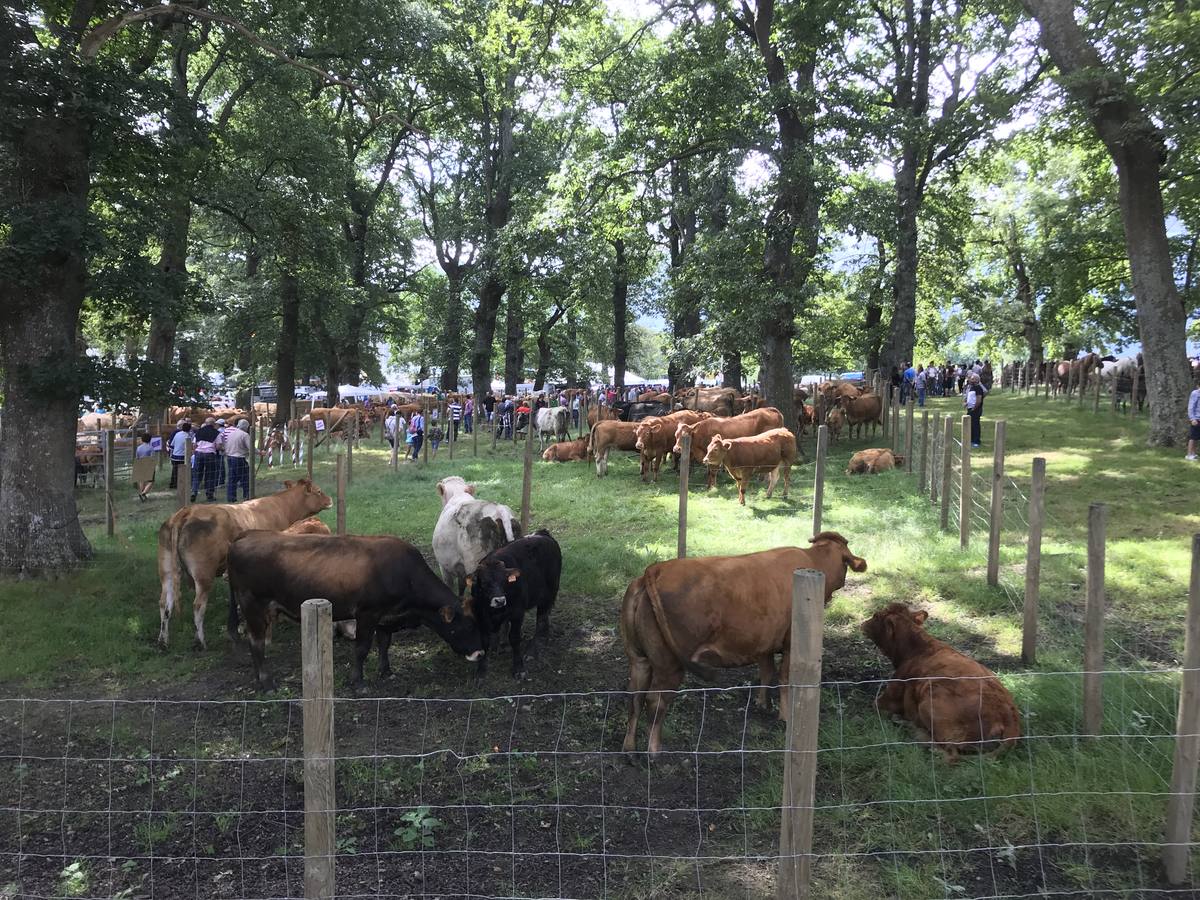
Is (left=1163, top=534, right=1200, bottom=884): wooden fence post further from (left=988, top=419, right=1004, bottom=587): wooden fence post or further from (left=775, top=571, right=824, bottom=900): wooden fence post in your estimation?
(left=988, top=419, right=1004, bottom=587): wooden fence post

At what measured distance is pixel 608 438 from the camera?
766 inches

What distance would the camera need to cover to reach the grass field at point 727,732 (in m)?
4.38

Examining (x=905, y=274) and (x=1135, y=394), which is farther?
(x=905, y=274)

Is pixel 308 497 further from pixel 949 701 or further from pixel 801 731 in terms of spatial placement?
pixel 801 731

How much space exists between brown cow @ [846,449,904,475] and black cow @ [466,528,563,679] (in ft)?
35.8

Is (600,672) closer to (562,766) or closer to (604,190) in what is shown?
(562,766)

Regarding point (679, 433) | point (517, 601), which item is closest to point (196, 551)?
point (517, 601)

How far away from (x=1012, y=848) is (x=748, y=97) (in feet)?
52.7

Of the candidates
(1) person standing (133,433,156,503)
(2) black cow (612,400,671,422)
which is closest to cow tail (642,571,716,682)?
(1) person standing (133,433,156,503)

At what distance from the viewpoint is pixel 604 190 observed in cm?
1781

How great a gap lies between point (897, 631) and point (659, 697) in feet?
7.13

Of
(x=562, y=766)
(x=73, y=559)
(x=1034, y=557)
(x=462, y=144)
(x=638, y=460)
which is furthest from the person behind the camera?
(x=462, y=144)

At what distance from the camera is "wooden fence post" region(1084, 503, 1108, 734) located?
5207mm

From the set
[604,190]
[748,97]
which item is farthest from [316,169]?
[748,97]
